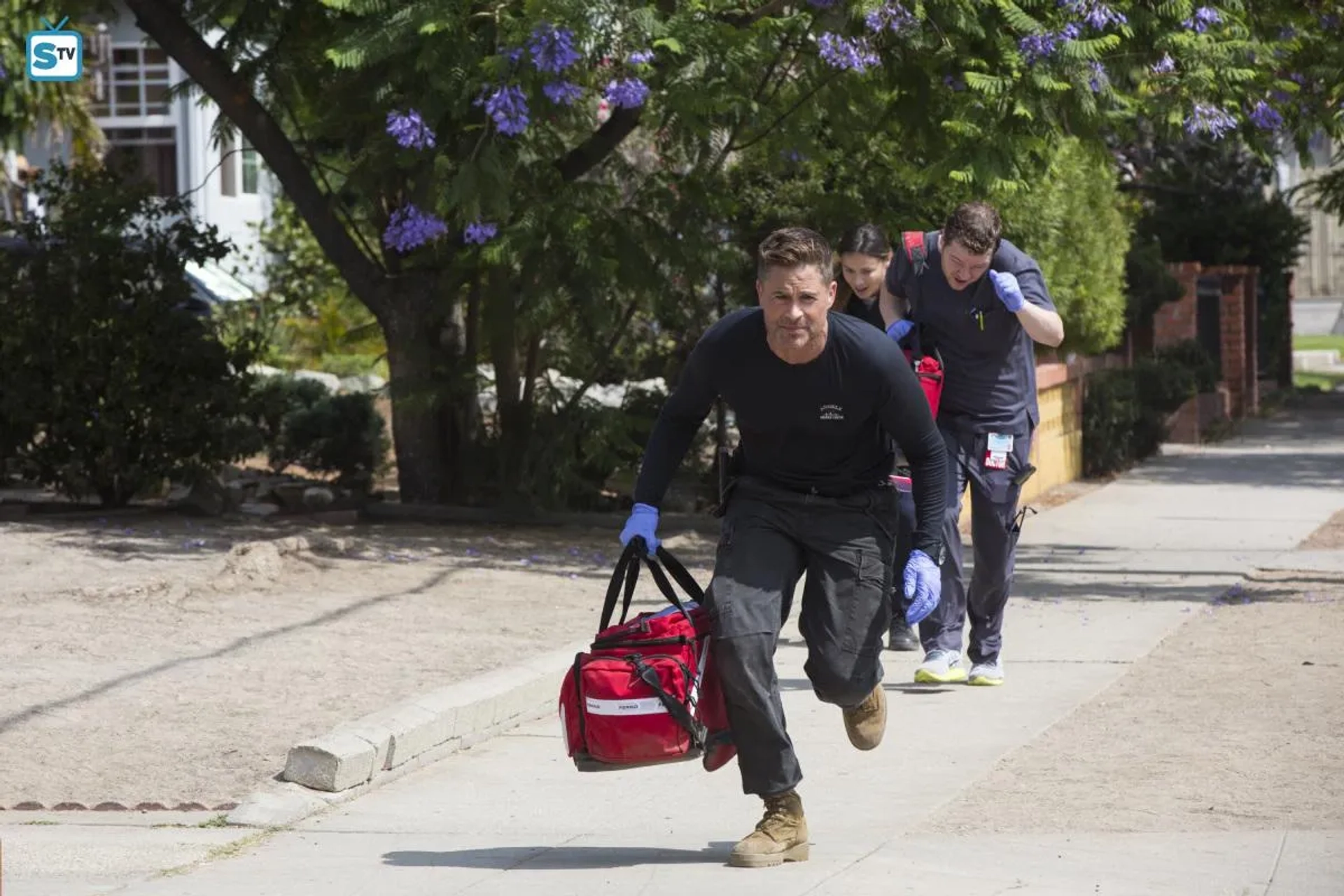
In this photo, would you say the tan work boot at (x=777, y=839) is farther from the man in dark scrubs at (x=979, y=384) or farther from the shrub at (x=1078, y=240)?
the shrub at (x=1078, y=240)

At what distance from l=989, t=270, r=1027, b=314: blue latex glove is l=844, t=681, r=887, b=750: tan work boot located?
2.17 metres

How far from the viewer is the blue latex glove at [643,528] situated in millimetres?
5551

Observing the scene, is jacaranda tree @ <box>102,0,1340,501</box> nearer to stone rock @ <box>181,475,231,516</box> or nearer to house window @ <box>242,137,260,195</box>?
stone rock @ <box>181,475,231,516</box>

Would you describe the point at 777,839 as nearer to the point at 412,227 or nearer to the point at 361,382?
the point at 412,227

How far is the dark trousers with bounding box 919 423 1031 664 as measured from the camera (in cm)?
795

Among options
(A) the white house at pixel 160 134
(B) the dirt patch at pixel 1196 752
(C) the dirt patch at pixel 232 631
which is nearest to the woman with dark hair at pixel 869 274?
(B) the dirt patch at pixel 1196 752

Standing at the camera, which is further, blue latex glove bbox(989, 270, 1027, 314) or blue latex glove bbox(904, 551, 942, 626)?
blue latex glove bbox(989, 270, 1027, 314)

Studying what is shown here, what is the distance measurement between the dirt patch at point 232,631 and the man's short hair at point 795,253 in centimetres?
249

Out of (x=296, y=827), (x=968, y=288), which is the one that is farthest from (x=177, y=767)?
(x=968, y=288)

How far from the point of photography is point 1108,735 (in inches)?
285

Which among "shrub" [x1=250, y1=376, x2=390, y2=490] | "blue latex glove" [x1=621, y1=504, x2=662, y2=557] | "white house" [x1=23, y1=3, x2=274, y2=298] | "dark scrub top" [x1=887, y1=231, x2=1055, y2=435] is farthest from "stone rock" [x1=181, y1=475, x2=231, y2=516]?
"white house" [x1=23, y1=3, x2=274, y2=298]

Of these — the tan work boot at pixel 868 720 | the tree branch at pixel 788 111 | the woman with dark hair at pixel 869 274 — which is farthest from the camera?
the tree branch at pixel 788 111

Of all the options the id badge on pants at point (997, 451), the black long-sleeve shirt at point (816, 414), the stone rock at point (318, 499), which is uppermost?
the black long-sleeve shirt at point (816, 414)

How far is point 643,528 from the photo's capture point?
5570 millimetres
